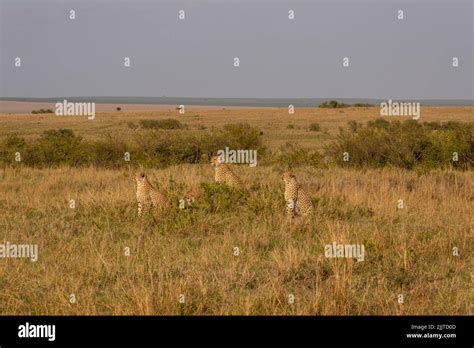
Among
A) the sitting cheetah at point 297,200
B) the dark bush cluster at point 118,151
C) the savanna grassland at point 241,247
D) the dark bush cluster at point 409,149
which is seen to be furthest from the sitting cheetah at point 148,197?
the dark bush cluster at point 409,149

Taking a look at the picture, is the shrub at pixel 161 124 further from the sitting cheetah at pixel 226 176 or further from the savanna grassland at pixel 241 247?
the sitting cheetah at pixel 226 176

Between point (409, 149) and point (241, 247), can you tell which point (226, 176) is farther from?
point (409, 149)

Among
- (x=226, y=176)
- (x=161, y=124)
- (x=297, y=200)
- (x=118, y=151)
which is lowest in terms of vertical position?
(x=297, y=200)

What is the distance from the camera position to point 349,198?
373 inches

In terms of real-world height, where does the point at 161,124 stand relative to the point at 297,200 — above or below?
above

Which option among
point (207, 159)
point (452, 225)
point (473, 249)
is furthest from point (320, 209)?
point (207, 159)

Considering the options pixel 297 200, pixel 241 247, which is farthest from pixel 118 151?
pixel 241 247

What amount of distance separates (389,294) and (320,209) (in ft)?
10.9

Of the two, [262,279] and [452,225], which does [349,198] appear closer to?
[452,225]

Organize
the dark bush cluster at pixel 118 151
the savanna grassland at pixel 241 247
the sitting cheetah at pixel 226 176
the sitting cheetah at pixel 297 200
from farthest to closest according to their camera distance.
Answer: the dark bush cluster at pixel 118 151 → the sitting cheetah at pixel 226 176 → the sitting cheetah at pixel 297 200 → the savanna grassland at pixel 241 247

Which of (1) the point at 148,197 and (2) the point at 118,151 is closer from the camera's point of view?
(1) the point at 148,197

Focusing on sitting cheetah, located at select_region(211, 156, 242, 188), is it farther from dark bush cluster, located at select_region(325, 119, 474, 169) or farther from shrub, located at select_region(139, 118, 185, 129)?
shrub, located at select_region(139, 118, 185, 129)

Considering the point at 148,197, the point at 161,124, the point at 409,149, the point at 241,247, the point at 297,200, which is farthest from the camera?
the point at 161,124

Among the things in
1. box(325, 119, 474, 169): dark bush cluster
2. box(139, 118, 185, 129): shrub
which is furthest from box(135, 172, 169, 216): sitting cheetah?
box(139, 118, 185, 129): shrub
